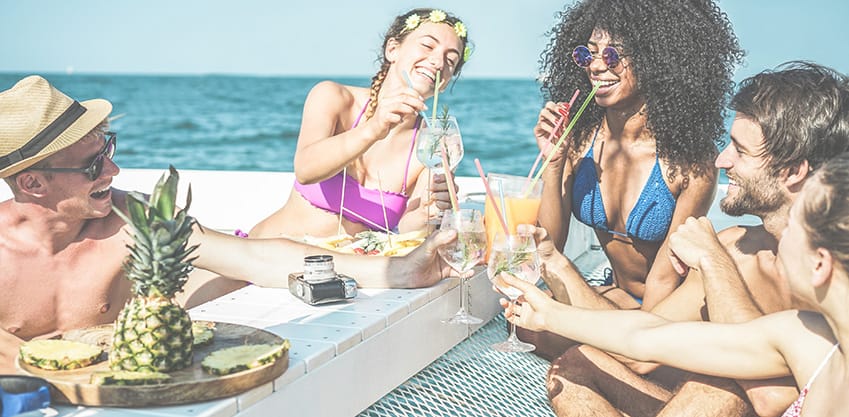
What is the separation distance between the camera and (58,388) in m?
2.04

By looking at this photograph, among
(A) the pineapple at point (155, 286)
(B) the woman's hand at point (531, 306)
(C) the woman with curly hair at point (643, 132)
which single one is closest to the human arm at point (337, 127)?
(C) the woman with curly hair at point (643, 132)

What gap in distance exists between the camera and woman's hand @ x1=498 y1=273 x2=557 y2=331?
2691 mm

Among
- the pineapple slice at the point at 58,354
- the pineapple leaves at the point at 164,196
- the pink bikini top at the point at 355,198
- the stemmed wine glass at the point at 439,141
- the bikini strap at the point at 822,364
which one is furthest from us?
the pink bikini top at the point at 355,198

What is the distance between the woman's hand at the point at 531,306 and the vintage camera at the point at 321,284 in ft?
1.92

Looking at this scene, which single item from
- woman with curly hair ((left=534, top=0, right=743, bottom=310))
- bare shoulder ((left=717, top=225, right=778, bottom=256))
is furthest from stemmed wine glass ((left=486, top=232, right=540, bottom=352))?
woman with curly hair ((left=534, top=0, right=743, bottom=310))

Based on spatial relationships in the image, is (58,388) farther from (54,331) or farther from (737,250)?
(737,250)

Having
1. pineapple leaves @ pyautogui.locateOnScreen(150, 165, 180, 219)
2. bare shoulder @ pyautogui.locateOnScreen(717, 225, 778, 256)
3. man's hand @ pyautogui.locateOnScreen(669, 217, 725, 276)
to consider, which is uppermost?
pineapple leaves @ pyautogui.locateOnScreen(150, 165, 180, 219)

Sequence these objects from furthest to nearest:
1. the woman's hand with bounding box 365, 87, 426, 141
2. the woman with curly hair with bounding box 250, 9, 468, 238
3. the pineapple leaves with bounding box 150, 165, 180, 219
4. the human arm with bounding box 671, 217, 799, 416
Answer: the woman with curly hair with bounding box 250, 9, 468, 238 → the woman's hand with bounding box 365, 87, 426, 141 → the human arm with bounding box 671, 217, 799, 416 → the pineapple leaves with bounding box 150, 165, 180, 219

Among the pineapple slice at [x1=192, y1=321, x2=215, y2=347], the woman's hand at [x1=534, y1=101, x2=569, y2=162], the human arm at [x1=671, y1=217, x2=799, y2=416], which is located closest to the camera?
the pineapple slice at [x1=192, y1=321, x2=215, y2=347]

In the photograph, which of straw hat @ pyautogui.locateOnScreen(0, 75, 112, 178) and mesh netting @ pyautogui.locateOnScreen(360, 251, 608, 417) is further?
mesh netting @ pyautogui.locateOnScreen(360, 251, 608, 417)

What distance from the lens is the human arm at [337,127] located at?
3.21 meters

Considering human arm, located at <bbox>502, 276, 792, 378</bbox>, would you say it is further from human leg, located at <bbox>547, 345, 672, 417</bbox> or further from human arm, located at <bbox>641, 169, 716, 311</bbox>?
human arm, located at <bbox>641, 169, 716, 311</bbox>

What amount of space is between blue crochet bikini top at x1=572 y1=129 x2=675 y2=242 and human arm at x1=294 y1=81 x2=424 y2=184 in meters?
0.79

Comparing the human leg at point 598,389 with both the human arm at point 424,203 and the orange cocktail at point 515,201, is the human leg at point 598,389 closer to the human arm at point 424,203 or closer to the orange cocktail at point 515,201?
the orange cocktail at point 515,201
